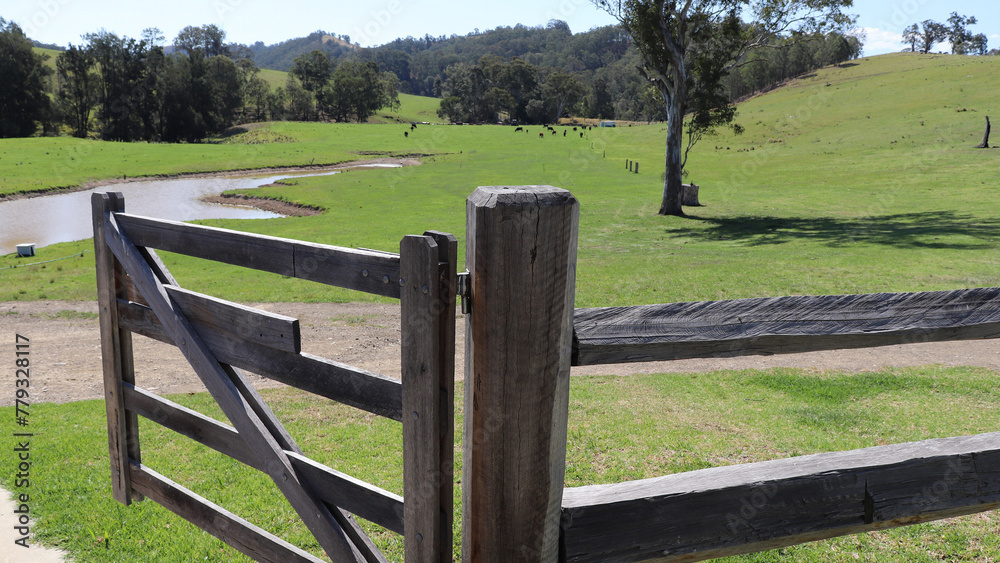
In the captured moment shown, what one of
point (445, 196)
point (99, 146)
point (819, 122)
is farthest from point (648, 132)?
point (99, 146)

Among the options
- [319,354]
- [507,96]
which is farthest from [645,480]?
[507,96]

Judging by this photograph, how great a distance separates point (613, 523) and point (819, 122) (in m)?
74.5

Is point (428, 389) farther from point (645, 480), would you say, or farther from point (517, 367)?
point (645, 480)

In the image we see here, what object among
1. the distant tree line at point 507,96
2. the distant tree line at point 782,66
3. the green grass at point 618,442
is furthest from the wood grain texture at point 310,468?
the distant tree line at point 507,96

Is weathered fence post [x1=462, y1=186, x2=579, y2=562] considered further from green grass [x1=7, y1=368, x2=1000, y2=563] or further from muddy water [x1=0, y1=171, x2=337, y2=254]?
muddy water [x1=0, y1=171, x2=337, y2=254]

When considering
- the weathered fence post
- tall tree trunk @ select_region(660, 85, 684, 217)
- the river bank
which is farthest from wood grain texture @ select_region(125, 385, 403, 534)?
the river bank

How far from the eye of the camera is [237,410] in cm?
307

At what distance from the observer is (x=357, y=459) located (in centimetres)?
625

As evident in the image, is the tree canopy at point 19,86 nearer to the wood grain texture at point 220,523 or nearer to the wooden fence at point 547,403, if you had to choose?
the wood grain texture at point 220,523

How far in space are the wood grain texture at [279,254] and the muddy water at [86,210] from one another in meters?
24.4

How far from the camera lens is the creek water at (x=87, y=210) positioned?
86.1 ft

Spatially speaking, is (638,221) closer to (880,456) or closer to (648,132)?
(880,456)

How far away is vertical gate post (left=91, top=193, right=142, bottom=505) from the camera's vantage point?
3805 mm

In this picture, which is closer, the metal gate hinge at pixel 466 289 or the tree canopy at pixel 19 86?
the metal gate hinge at pixel 466 289
